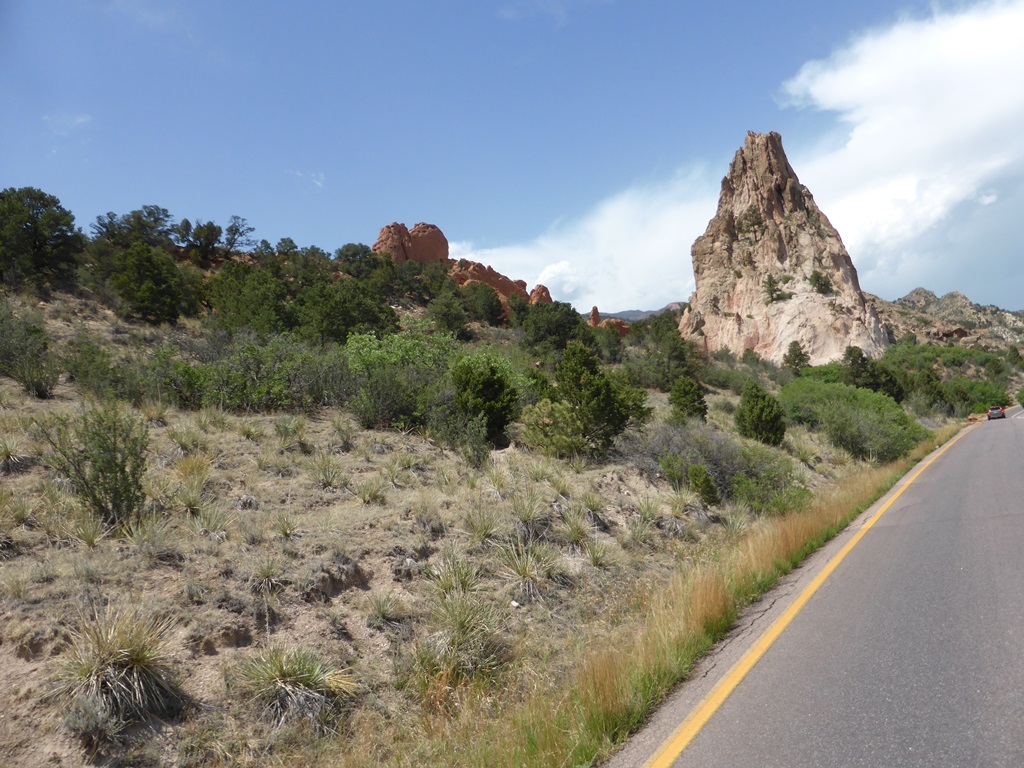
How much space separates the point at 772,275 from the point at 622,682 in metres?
77.6

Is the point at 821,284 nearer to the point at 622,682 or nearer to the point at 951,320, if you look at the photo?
the point at 951,320

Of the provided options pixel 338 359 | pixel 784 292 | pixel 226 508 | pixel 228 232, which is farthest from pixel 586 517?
pixel 784 292

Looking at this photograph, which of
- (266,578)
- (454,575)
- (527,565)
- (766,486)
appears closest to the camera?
(266,578)

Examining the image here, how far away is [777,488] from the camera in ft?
46.9

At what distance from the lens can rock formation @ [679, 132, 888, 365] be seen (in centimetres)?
6681

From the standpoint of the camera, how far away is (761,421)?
2292 cm

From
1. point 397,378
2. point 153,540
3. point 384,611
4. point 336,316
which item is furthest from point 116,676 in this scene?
point 336,316

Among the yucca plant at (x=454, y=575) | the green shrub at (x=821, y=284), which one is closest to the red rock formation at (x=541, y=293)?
the green shrub at (x=821, y=284)

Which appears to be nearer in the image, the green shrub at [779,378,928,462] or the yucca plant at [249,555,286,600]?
the yucca plant at [249,555,286,600]

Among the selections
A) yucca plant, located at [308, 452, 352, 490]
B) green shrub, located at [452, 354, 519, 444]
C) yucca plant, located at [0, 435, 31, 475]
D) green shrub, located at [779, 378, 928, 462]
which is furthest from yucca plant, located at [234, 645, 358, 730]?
green shrub, located at [779, 378, 928, 462]

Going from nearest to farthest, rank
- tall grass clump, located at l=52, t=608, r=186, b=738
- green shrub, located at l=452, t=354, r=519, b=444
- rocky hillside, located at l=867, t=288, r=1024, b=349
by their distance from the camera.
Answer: tall grass clump, located at l=52, t=608, r=186, b=738, green shrub, located at l=452, t=354, r=519, b=444, rocky hillside, located at l=867, t=288, r=1024, b=349

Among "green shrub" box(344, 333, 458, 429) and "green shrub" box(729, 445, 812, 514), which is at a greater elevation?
"green shrub" box(344, 333, 458, 429)

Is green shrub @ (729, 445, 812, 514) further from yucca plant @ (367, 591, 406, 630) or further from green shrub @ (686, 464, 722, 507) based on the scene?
yucca plant @ (367, 591, 406, 630)

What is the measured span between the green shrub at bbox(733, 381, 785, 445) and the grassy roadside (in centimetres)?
1612
